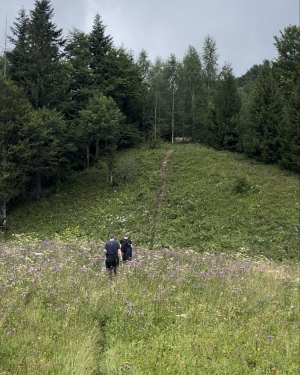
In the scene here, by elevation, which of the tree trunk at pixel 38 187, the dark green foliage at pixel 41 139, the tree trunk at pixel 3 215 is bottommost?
the tree trunk at pixel 3 215

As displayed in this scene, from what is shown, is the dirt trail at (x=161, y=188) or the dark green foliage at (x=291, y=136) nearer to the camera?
the dirt trail at (x=161, y=188)

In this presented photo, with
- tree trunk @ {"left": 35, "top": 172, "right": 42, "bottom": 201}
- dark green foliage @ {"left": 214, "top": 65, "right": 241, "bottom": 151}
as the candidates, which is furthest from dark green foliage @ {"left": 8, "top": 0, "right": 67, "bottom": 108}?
dark green foliage @ {"left": 214, "top": 65, "right": 241, "bottom": 151}

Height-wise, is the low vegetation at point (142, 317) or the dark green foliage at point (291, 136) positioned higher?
the dark green foliage at point (291, 136)

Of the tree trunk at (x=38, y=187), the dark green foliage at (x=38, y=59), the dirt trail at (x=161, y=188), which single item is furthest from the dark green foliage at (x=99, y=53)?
the tree trunk at (x=38, y=187)

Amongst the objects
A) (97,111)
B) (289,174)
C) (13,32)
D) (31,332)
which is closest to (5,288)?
(31,332)

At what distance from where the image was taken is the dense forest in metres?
27.8

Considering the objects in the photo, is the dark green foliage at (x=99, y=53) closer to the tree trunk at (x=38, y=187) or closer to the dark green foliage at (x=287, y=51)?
the tree trunk at (x=38, y=187)

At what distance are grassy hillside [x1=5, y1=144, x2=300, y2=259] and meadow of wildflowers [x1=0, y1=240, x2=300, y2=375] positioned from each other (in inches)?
418

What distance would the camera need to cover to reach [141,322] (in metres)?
5.84

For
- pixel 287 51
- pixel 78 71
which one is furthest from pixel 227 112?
pixel 78 71

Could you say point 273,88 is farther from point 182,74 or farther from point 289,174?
point 182,74

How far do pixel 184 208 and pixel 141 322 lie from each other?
67.9 feet

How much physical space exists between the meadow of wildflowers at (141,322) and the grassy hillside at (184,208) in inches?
418

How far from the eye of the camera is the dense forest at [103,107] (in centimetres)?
2781
